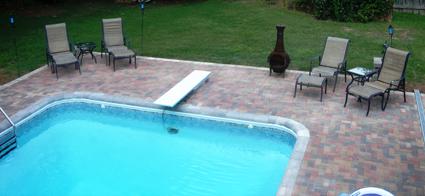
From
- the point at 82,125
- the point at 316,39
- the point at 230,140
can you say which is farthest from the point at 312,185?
the point at 316,39

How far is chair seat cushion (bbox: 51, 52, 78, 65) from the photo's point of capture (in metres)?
10.8

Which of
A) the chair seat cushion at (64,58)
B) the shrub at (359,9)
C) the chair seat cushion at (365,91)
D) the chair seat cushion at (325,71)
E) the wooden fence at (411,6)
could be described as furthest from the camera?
the wooden fence at (411,6)

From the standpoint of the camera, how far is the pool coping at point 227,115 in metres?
6.78

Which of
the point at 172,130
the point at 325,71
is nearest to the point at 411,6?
the point at 325,71

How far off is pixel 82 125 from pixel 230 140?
3.15 meters

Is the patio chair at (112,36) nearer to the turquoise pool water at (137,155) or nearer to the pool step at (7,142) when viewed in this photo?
the turquoise pool water at (137,155)

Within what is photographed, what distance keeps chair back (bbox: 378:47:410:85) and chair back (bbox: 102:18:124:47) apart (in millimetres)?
6699

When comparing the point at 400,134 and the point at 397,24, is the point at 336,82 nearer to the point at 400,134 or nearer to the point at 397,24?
the point at 400,134

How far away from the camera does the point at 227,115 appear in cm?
884

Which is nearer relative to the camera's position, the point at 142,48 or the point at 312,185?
the point at 312,185

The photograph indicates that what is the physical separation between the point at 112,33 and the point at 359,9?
8.98 m

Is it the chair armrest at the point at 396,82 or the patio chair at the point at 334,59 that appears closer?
the chair armrest at the point at 396,82

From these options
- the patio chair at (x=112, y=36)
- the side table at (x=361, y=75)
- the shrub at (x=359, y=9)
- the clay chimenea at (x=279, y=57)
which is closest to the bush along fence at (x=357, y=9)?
the shrub at (x=359, y=9)

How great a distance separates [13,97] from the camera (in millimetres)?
9742
